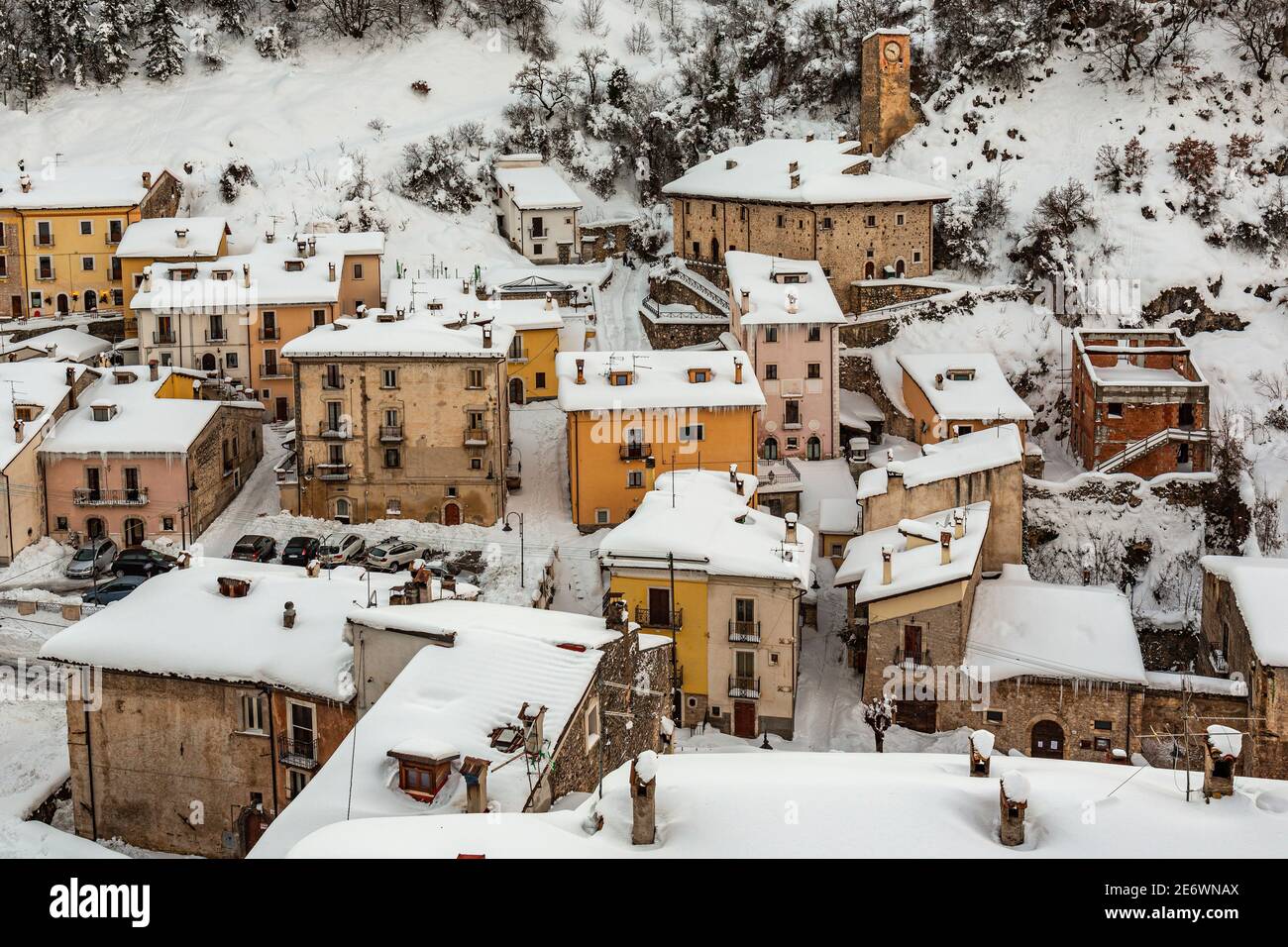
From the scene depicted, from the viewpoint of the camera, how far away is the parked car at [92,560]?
138 ft

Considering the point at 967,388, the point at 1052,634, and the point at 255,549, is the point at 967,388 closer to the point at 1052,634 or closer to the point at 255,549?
the point at 1052,634

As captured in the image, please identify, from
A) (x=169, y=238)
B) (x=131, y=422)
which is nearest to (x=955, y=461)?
(x=131, y=422)

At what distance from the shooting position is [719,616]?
36250 mm

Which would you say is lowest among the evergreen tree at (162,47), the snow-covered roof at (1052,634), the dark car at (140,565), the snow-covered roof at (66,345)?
the snow-covered roof at (1052,634)

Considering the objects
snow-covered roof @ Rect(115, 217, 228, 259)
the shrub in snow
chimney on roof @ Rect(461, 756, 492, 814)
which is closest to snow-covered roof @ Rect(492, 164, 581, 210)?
the shrub in snow

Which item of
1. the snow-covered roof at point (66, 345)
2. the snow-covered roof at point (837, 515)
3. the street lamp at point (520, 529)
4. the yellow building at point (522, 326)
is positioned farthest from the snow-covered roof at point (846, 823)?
the snow-covered roof at point (66, 345)

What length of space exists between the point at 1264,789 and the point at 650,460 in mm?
28965

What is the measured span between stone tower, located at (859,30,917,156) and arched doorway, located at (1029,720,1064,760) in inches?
1478

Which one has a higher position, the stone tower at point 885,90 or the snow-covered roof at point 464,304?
the stone tower at point 885,90

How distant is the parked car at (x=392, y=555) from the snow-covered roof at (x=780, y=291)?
1535 centimetres

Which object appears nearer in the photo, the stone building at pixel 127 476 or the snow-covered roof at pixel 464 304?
the stone building at pixel 127 476

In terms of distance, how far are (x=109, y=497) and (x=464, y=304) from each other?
1437 centimetres

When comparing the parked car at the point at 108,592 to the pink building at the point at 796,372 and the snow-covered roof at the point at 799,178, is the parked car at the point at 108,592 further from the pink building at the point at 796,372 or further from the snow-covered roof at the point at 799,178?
the snow-covered roof at the point at 799,178

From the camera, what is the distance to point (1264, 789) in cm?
1731
